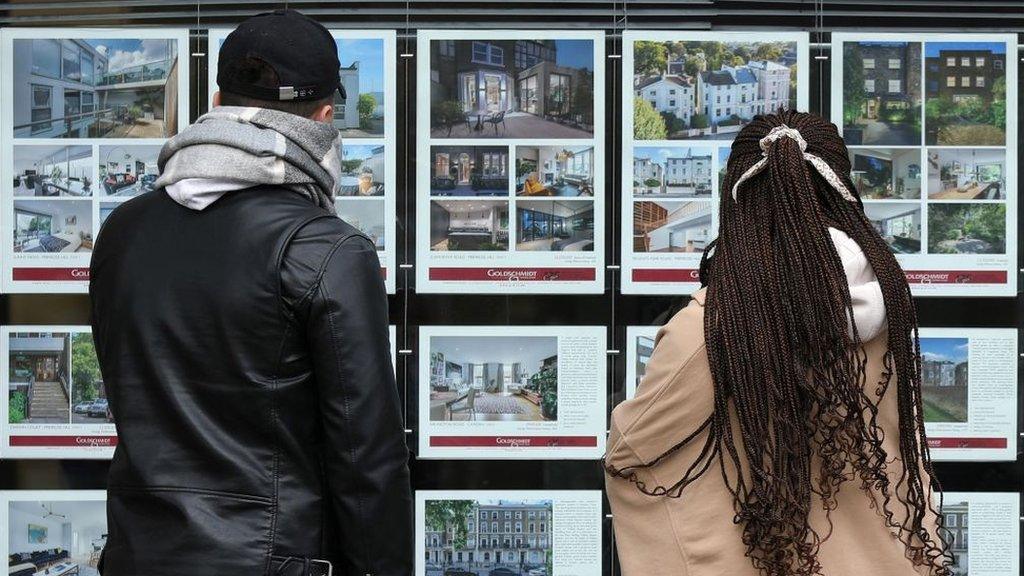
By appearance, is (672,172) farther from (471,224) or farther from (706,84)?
(471,224)

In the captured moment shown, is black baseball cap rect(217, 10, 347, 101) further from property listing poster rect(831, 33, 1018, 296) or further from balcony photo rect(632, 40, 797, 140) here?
property listing poster rect(831, 33, 1018, 296)

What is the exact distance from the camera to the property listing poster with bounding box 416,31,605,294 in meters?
3.56

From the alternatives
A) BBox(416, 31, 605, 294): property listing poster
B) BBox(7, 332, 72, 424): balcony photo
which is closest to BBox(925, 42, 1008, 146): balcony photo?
BBox(416, 31, 605, 294): property listing poster

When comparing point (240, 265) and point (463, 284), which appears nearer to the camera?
point (240, 265)

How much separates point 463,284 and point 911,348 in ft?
5.65

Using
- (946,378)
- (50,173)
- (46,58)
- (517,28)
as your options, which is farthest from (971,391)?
(46,58)

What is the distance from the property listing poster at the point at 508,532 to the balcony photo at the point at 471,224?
31.3 inches

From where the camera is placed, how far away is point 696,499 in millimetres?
2113

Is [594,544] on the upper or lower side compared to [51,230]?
lower

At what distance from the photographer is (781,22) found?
363cm

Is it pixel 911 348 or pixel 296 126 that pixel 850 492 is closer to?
pixel 911 348

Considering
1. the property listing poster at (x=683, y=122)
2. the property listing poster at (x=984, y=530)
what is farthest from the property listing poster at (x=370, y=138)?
the property listing poster at (x=984, y=530)

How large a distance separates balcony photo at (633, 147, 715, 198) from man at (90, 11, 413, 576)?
1.66 meters

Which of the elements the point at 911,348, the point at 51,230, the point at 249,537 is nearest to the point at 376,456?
the point at 249,537
